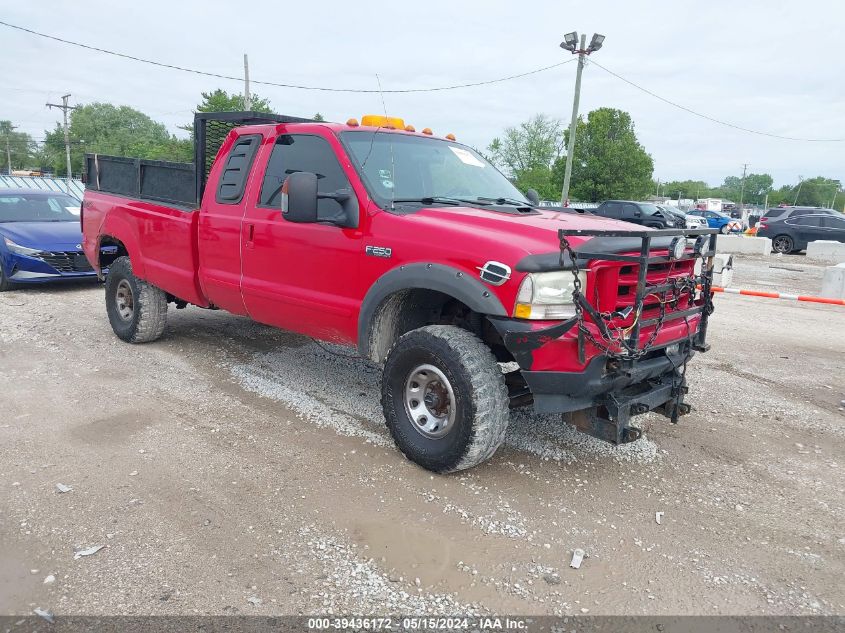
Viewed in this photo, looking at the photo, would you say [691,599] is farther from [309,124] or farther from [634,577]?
[309,124]

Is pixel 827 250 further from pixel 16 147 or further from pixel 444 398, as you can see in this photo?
pixel 16 147

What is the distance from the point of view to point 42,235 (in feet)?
30.6

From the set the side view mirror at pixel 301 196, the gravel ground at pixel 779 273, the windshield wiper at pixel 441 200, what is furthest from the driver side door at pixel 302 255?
the gravel ground at pixel 779 273

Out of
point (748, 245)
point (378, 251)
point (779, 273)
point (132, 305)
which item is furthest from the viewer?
point (748, 245)

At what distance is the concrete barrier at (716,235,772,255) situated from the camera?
19625 mm

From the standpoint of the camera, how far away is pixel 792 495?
3613 mm

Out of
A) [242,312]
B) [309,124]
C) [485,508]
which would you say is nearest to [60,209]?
[242,312]

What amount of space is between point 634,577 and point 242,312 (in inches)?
140

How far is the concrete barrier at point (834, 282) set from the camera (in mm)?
10227

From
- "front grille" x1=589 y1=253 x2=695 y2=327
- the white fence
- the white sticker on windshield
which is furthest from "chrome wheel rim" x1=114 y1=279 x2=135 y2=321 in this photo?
the white fence

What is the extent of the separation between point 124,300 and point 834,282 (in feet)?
35.0

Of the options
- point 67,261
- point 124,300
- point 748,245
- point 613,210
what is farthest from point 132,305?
point 748,245

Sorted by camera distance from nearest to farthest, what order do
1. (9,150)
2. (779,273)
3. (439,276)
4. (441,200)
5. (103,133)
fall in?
(439,276) < (441,200) < (779,273) < (103,133) < (9,150)

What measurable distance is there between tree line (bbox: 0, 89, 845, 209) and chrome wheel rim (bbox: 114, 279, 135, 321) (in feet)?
16.5
